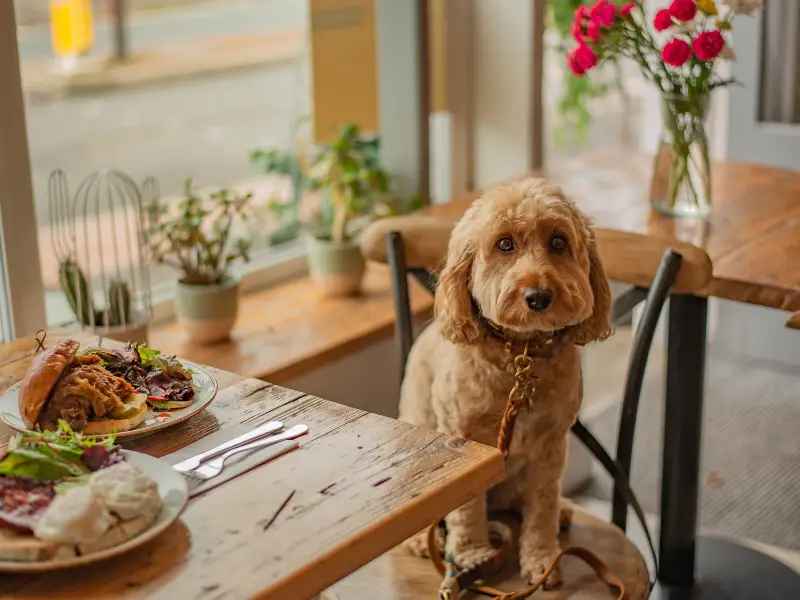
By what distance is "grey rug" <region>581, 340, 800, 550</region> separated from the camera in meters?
2.91

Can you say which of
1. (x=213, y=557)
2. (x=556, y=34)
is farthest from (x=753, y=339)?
(x=213, y=557)

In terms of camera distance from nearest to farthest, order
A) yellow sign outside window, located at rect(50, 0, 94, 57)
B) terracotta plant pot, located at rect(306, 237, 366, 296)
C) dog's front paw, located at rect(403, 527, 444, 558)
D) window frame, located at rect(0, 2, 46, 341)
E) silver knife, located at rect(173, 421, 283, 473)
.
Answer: silver knife, located at rect(173, 421, 283, 473) < dog's front paw, located at rect(403, 527, 444, 558) < window frame, located at rect(0, 2, 46, 341) < yellow sign outside window, located at rect(50, 0, 94, 57) < terracotta plant pot, located at rect(306, 237, 366, 296)

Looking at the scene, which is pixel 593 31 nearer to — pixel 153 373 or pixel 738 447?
pixel 153 373

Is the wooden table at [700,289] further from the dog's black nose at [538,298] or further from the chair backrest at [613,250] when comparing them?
the dog's black nose at [538,298]

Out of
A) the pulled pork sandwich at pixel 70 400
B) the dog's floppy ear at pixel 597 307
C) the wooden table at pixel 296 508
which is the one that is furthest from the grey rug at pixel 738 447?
the pulled pork sandwich at pixel 70 400

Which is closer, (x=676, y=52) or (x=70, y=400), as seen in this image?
(x=70, y=400)

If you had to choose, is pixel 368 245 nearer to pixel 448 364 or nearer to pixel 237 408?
pixel 448 364

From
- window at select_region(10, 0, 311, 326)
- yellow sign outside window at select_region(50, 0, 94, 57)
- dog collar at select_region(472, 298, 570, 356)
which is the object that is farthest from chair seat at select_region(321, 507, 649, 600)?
yellow sign outside window at select_region(50, 0, 94, 57)

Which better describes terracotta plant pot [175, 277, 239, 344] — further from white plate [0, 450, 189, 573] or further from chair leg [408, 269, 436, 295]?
white plate [0, 450, 189, 573]

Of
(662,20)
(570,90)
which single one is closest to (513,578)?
(662,20)

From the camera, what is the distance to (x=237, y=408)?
4.68ft

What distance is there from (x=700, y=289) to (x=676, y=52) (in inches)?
25.5

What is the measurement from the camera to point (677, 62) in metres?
2.21

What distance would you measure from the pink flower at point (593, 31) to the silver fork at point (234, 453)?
1329mm
